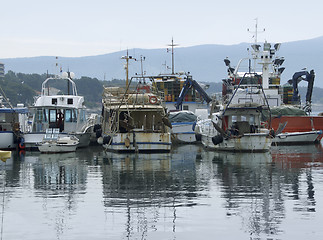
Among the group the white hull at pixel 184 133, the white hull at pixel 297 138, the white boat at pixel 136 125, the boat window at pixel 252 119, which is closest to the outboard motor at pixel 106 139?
the white boat at pixel 136 125

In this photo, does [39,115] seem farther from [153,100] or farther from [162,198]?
[162,198]

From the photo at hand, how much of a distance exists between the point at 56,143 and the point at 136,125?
7143 millimetres

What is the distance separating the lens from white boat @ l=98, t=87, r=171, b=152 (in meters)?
45.2

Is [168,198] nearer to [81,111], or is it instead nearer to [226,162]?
[226,162]

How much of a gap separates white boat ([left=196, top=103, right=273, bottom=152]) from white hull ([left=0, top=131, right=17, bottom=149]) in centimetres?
1510

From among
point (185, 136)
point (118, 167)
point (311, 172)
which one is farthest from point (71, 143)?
point (311, 172)

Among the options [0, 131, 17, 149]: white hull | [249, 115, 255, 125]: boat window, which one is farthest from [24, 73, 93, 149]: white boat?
[249, 115, 255, 125]: boat window

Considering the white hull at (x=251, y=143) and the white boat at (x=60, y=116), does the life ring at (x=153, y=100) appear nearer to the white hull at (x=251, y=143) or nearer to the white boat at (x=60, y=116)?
the white hull at (x=251, y=143)

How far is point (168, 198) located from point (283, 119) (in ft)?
112

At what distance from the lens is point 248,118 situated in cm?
4862

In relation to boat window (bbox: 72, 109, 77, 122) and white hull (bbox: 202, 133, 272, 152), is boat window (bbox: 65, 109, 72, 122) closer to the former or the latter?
boat window (bbox: 72, 109, 77, 122)

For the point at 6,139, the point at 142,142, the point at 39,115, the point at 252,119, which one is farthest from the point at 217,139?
the point at 6,139

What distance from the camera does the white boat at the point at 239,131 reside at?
150 feet

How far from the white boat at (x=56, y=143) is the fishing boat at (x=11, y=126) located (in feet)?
10.2
